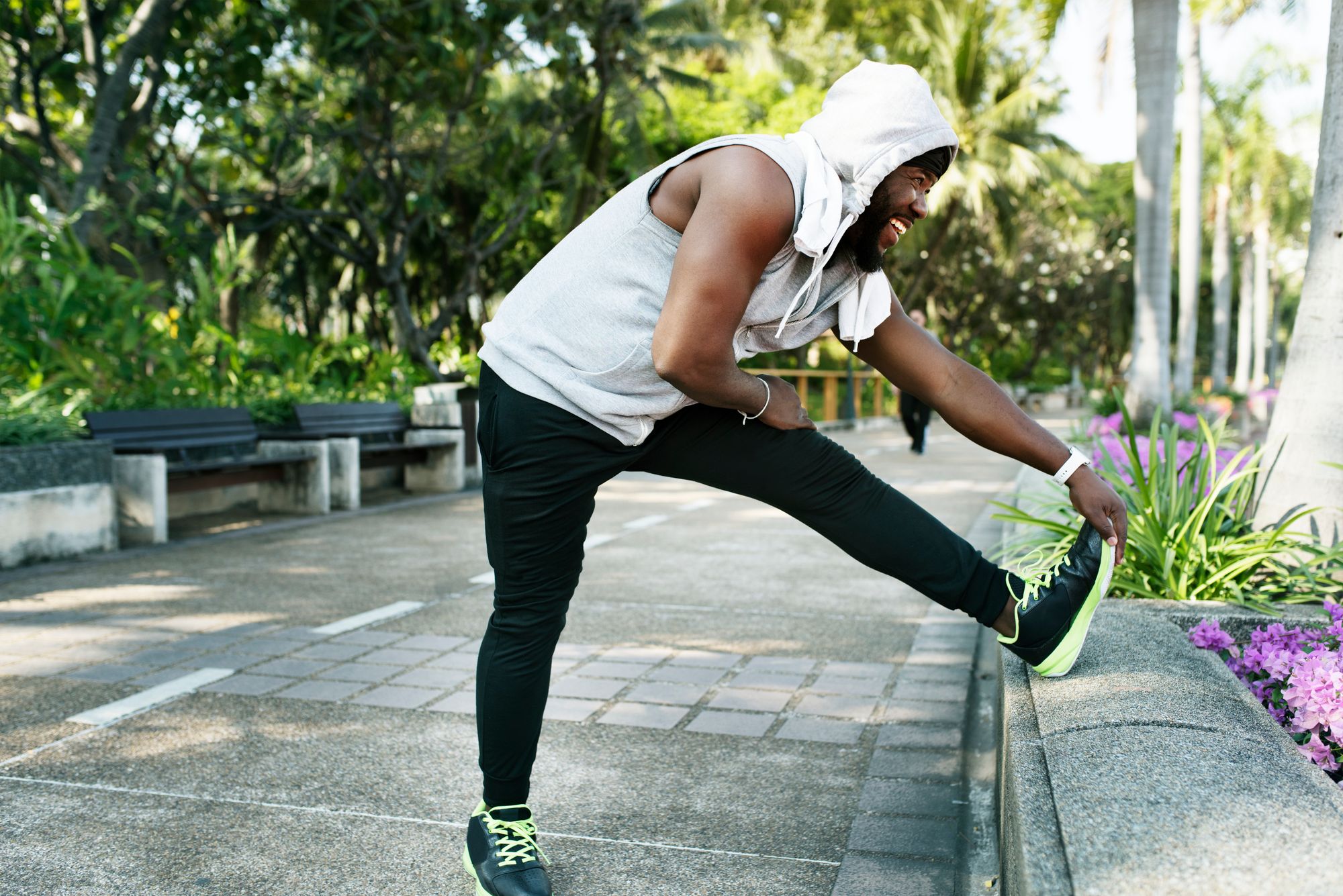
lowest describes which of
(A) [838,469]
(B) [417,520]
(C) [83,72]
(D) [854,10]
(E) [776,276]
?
(B) [417,520]

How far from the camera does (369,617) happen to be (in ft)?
17.5

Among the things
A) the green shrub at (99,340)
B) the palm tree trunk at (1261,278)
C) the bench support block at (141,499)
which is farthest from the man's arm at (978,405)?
the palm tree trunk at (1261,278)

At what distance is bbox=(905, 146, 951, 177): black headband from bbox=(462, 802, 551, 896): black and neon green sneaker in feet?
5.13

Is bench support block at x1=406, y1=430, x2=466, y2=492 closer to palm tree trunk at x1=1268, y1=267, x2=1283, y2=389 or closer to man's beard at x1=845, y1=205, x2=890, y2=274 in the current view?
man's beard at x1=845, y1=205, x2=890, y2=274

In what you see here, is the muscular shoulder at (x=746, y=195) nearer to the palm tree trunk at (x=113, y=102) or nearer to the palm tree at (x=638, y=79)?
the palm tree trunk at (x=113, y=102)

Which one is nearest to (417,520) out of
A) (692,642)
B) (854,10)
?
(692,642)

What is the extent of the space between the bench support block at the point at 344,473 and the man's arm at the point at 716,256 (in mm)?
7963

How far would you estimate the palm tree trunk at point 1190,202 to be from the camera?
60.6 feet

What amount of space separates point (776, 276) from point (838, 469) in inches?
18.2

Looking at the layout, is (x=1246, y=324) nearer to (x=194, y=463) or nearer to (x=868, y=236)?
(x=194, y=463)

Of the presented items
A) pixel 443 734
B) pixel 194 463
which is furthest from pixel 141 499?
pixel 443 734

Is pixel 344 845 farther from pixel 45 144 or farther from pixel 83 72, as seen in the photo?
pixel 83 72

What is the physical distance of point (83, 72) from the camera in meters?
15.0

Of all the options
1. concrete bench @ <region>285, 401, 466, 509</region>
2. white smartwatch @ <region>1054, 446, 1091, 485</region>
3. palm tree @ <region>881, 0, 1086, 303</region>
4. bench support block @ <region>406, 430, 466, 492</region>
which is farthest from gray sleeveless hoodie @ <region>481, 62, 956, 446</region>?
palm tree @ <region>881, 0, 1086, 303</region>
